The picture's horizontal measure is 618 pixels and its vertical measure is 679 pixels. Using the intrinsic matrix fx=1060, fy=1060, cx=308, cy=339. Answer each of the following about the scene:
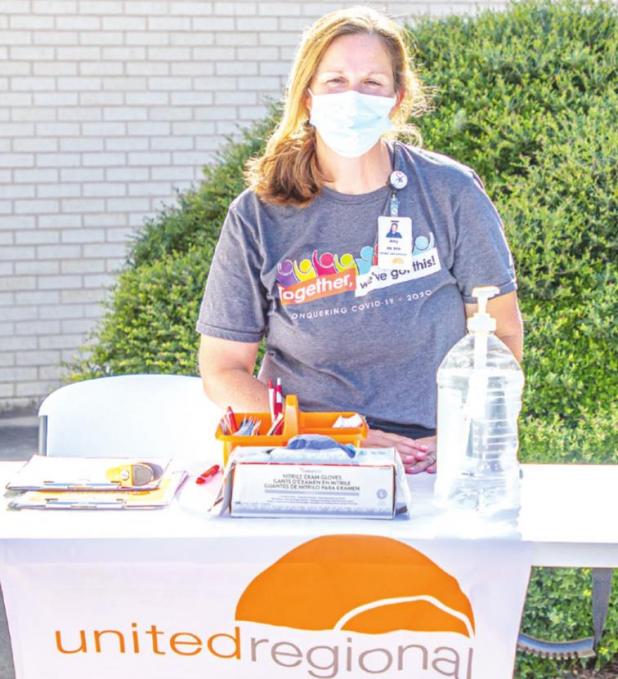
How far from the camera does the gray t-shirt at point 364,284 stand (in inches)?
106

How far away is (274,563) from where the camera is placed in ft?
6.91

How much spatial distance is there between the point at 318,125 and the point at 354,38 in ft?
0.77

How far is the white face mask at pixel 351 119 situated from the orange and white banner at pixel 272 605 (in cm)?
108

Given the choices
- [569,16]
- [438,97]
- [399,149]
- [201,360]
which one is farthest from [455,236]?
[569,16]

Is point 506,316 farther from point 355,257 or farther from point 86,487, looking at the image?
point 86,487

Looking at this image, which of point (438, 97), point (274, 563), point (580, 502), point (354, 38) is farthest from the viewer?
point (438, 97)

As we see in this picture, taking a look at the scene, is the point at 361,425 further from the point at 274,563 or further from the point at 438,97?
the point at 438,97

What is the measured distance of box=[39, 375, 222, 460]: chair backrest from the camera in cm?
325

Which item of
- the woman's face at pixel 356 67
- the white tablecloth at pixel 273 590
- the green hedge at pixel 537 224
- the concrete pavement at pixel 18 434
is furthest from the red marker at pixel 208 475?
the concrete pavement at pixel 18 434

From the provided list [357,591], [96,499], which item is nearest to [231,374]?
[96,499]

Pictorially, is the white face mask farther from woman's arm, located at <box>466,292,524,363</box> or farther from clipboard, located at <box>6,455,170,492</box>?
clipboard, located at <box>6,455,170,492</box>

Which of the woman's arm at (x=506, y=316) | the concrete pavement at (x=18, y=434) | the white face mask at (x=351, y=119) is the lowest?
the concrete pavement at (x=18, y=434)

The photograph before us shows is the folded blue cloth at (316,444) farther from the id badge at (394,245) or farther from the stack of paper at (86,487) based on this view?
the id badge at (394,245)

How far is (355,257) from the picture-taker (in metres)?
2.69
